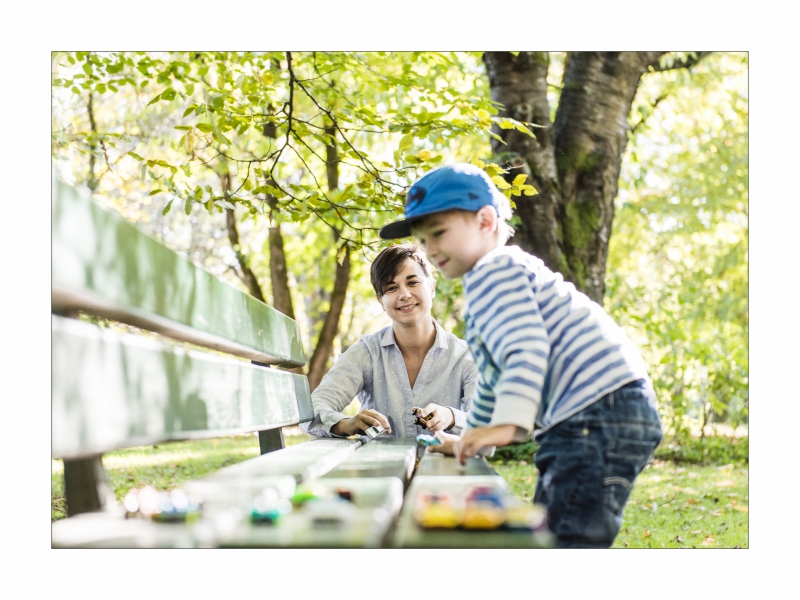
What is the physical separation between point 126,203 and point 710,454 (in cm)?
899

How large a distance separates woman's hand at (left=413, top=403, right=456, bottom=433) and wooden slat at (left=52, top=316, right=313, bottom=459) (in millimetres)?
759

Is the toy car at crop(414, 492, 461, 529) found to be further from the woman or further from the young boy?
the woman

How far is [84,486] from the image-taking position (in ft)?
7.30

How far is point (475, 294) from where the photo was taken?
1.70m

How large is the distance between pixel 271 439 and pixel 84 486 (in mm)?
890

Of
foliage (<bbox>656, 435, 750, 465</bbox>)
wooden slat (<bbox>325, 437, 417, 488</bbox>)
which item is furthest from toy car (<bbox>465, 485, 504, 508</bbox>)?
foliage (<bbox>656, 435, 750, 465</bbox>)

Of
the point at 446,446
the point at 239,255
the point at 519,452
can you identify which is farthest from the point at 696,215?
the point at 446,446

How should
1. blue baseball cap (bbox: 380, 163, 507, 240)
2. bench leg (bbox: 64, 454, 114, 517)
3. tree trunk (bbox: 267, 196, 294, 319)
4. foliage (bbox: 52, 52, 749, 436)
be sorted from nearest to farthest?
blue baseball cap (bbox: 380, 163, 507, 240) < bench leg (bbox: 64, 454, 114, 517) < foliage (bbox: 52, 52, 749, 436) < tree trunk (bbox: 267, 196, 294, 319)

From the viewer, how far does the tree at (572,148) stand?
5574mm

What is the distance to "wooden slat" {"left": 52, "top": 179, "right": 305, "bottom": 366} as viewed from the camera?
1.22 metres

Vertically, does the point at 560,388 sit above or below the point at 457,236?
below

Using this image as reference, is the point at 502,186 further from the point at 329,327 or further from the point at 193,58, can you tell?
the point at 329,327

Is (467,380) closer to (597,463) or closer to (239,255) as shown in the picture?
(597,463)
